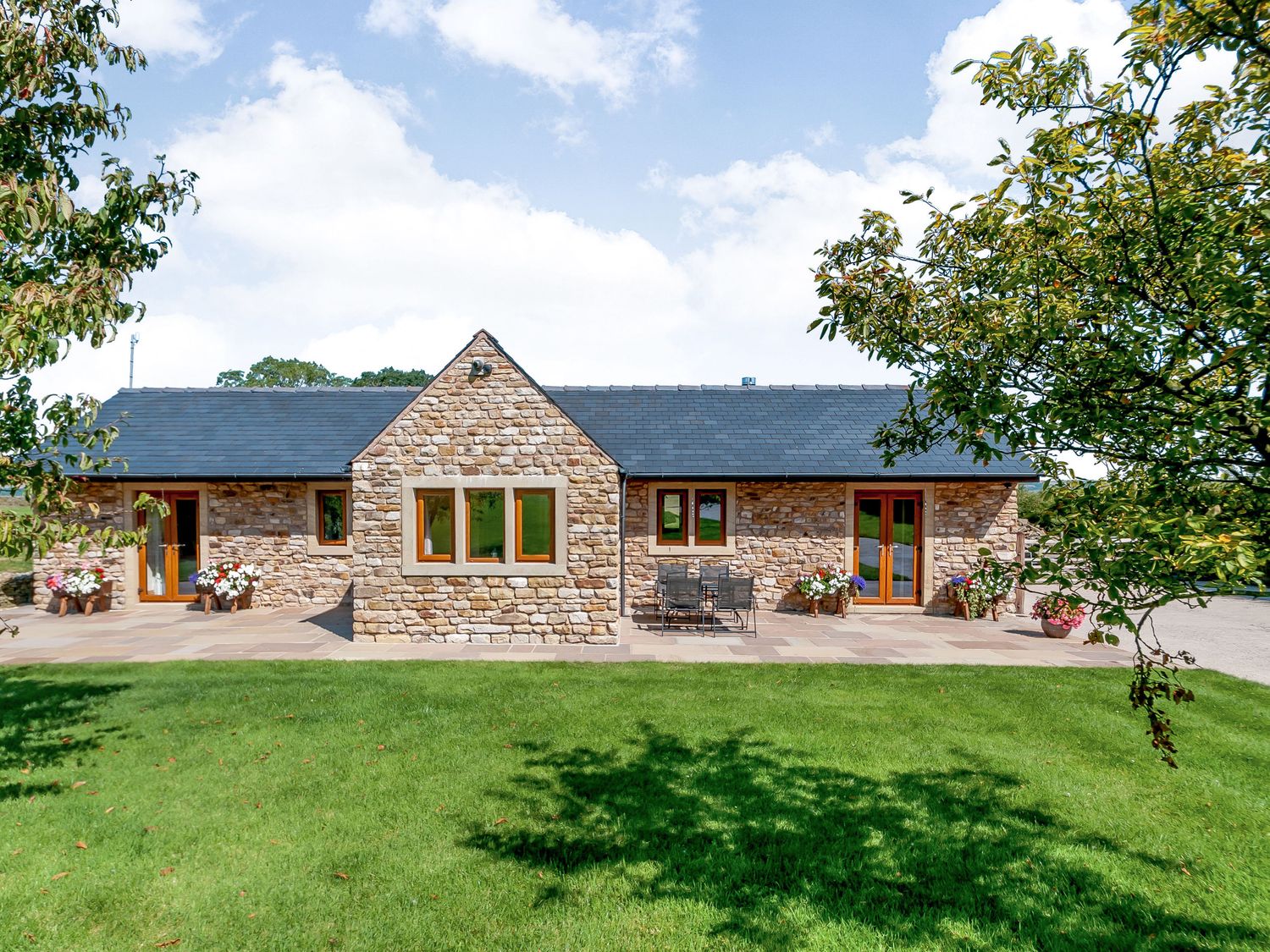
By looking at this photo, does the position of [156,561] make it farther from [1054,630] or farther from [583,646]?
[1054,630]

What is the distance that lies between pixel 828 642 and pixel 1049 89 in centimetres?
1025

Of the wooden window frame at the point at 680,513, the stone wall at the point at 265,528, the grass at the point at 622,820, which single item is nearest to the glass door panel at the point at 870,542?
the wooden window frame at the point at 680,513

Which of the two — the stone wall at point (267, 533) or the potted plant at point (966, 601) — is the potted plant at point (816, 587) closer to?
the potted plant at point (966, 601)

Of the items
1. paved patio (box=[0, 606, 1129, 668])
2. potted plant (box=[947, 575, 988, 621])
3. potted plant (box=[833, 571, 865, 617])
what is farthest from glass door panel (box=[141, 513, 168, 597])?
potted plant (box=[947, 575, 988, 621])

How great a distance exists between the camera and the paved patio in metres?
10.9

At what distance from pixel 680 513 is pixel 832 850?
10.8 metres

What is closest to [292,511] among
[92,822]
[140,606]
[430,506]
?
[140,606]

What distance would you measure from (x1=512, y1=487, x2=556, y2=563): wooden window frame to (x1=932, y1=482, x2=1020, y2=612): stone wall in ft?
30.3

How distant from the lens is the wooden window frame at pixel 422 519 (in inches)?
468

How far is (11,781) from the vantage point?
6070 mm

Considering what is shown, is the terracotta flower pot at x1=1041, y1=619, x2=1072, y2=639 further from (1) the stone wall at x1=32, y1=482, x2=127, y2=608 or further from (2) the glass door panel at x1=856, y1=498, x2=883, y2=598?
(1) the stone wall at x1=32, y1=482, x2=127, y2=608

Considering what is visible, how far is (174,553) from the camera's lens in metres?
15.6

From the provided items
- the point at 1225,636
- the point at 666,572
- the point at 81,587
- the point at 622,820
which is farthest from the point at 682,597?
the point at 81,587

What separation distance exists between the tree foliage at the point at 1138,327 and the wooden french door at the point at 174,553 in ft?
56.7
